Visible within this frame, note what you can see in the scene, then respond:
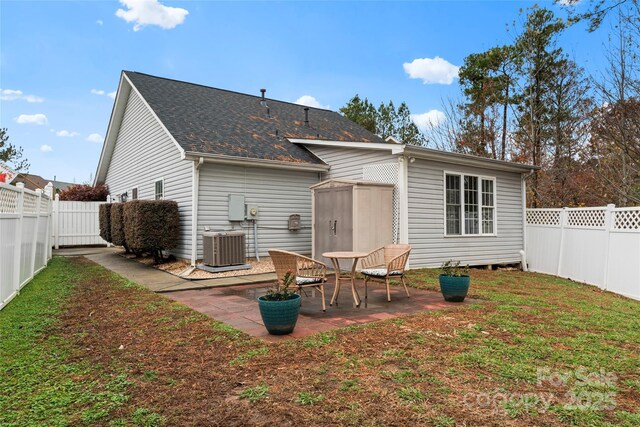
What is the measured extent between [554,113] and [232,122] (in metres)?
13.4

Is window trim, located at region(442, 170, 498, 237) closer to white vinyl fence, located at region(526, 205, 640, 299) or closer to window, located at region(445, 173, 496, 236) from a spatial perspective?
window, located at region(445, 173, 496, 236)

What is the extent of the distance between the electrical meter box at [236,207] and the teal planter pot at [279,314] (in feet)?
19.7

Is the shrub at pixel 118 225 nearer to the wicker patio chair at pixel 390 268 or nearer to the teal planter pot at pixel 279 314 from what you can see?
the wicker patio chair at pixel 390 268

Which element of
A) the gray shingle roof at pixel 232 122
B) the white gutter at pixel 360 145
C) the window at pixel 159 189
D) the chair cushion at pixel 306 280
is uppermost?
the gray shingle roof at pixel 232 122

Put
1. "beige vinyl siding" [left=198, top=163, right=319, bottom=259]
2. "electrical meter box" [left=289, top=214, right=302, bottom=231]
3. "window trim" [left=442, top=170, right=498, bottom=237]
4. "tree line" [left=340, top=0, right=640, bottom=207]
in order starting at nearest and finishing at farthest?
1. "beige vinyl siding" [left=198, top=163, right=319, bottom=259]
2. "window trim" [left=442, top=170, right=498, bottom=237]
3. "tree line" [left=340, top=0, right=640, bottom=207]
4. "electrical meter box" [left=289, top=214, right=302, bottom=231]

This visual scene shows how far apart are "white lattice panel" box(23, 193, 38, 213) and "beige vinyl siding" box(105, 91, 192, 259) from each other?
3.03 m

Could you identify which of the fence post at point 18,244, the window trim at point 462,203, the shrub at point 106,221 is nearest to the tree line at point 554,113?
the window trim at point 462,203

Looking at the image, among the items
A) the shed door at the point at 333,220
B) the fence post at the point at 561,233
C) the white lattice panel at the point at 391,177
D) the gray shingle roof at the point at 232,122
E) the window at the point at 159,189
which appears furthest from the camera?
the window at the point at 159,189

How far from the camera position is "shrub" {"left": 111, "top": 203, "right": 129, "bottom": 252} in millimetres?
10913

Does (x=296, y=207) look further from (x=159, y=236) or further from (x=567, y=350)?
(x=567, y=350)

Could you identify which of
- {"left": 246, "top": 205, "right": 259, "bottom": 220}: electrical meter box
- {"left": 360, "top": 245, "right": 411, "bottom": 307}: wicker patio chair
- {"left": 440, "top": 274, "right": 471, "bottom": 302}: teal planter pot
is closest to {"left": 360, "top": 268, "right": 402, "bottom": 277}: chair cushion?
{"left": 360, "top": 245, "right": 411, "bottom": 307}: wicker patio chair

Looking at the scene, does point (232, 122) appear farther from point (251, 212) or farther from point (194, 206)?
point (194, 206)

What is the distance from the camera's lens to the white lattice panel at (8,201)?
5.39 metres

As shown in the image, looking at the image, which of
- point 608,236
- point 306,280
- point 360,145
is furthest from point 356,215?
point 608,236
